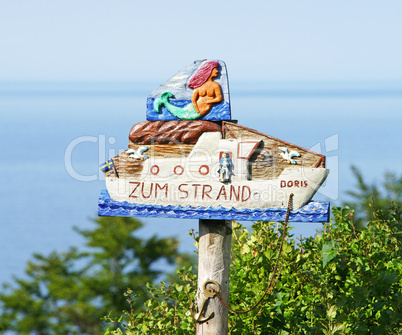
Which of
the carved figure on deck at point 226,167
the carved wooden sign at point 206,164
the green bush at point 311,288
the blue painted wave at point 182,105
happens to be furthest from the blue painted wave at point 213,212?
the blue painted wave at point 182,105

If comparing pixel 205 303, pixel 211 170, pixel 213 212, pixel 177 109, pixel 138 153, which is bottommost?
pixel 205 303

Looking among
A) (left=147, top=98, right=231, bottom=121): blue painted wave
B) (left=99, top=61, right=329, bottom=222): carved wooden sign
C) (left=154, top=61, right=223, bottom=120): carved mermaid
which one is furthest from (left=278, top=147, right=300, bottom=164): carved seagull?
(left=154, top=61, right=223, bottom=120): carved mermaid

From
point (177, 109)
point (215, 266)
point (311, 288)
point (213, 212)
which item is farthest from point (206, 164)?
point (311, 288)

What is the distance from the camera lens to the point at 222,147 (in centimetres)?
466

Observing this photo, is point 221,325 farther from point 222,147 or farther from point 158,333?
point 222,147

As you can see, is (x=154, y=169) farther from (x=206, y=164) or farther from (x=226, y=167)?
(x=226, y=167)

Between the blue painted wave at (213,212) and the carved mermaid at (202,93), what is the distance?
68 centimetres

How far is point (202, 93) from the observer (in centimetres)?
468

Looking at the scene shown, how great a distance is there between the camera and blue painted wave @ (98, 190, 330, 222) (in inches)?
178

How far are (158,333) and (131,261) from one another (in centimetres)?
1967

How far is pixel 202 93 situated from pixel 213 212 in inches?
33.9

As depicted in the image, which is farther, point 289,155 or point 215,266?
point 215,266

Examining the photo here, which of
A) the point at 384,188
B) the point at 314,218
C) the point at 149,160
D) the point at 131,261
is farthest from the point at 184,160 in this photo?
the point at 131,261

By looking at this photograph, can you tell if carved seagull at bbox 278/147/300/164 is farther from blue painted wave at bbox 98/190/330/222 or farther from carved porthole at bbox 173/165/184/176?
carved porthole at bbox 173/165/184/176
